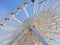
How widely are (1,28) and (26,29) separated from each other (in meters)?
1.62

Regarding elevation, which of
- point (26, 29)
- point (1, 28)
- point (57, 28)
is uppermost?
point (1, 28)

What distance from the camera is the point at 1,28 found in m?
13.6

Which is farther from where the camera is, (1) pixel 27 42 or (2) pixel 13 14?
(2) pixel 13 14

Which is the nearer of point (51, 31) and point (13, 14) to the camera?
point (51, 31)

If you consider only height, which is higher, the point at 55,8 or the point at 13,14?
the point at 13,14

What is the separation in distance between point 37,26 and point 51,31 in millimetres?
908

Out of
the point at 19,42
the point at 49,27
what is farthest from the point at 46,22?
the point at 19,42

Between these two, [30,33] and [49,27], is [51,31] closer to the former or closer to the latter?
[49,27]

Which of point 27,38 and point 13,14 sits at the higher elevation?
point 13,14

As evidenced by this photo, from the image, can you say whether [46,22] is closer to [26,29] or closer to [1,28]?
[26,29]

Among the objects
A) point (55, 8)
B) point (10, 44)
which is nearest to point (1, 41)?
point (10, 44)

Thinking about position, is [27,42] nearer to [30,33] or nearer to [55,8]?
[30,33]

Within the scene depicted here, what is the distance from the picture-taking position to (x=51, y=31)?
1313cm

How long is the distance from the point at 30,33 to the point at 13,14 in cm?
215
